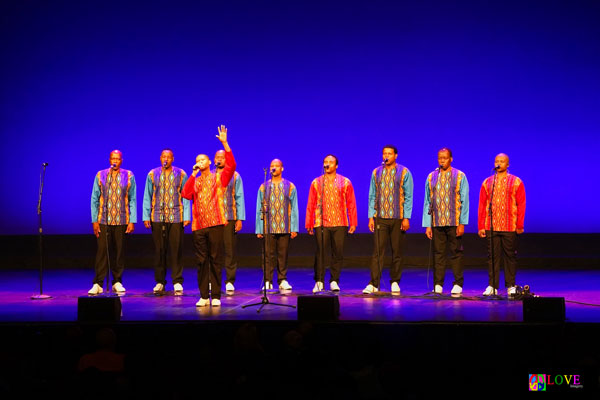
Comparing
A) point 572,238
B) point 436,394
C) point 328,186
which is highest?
point 328,186

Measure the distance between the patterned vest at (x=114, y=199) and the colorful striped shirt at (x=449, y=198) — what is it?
367 cm

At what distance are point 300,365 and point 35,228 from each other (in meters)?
9.23

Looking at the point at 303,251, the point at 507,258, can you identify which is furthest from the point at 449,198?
the point at 303,251

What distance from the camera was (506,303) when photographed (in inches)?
271

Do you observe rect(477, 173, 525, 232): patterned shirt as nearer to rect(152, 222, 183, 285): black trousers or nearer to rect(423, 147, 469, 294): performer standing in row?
rect(423, 147, 469, 294): performer standing in row

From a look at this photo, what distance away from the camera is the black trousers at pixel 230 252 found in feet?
28.0

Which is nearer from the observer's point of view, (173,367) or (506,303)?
(173,367)

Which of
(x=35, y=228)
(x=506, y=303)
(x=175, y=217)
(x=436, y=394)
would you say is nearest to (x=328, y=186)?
(x=175, y=217)

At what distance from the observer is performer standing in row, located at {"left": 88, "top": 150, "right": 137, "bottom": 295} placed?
8180mm

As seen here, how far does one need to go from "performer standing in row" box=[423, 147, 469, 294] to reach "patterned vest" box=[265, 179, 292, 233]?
1895 millimetres

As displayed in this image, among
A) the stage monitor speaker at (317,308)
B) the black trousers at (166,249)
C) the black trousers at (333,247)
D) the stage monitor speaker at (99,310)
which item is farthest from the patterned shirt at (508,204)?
the stage monitor speaker at (99,310)

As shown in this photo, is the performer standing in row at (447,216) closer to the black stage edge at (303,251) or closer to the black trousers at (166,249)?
the black trousers at (166,249)

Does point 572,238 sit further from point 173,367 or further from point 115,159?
point 173,367

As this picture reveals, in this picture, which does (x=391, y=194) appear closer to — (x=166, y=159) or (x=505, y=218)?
(x=505, y=218)
